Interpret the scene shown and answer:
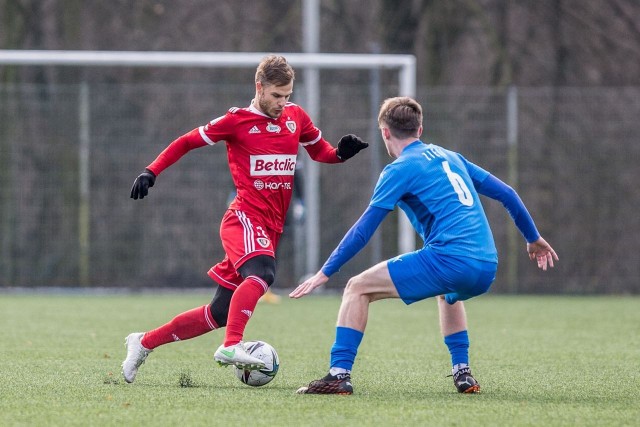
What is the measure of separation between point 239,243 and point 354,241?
98cm

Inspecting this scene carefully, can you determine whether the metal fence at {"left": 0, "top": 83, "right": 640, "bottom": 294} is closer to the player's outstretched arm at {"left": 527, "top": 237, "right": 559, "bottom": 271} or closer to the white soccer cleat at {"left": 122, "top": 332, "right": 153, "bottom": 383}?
the white soccer cleat at {"left": 122, "top": 332, "right": 153, "bottom": 383}

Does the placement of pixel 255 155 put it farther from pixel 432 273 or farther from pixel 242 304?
pixel 432 273

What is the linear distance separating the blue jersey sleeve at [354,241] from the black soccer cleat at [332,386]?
1.91ft

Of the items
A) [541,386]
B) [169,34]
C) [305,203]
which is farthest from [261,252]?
[169,34]

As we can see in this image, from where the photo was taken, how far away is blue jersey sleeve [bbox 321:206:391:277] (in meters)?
5.52

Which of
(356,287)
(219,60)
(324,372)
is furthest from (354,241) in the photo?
(219,60)

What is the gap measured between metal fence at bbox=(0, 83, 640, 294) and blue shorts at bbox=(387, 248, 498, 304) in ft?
31.9

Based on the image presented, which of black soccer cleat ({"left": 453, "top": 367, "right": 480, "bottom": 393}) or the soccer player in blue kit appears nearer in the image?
the soccer player in blue kit

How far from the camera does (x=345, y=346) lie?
578 cm

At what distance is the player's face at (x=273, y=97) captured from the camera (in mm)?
6434

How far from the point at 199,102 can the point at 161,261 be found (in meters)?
2.18

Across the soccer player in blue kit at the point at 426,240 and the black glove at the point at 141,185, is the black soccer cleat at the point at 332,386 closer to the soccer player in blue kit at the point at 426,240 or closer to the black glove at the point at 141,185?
the soccer player in blue kit at the point at 426,240

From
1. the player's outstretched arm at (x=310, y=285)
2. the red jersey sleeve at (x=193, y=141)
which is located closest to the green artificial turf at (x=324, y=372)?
the player's outstretched arm at (x=310, y=285)

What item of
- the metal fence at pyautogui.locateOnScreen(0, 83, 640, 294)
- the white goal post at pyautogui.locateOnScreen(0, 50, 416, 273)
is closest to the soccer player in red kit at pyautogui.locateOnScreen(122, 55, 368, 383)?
the white goal post at pyautogui.locateOnScreen(0, 50, 416, 273)
